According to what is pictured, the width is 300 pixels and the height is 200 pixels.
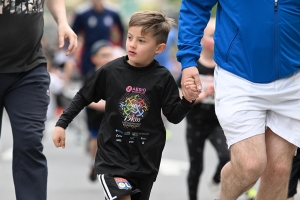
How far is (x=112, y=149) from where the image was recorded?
5855mm

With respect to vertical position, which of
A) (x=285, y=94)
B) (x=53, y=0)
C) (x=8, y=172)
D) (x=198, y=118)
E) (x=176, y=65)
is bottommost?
(x=176, y=65)

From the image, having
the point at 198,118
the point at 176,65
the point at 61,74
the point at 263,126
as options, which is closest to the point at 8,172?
the point at 198,118

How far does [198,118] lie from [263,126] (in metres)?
2.83

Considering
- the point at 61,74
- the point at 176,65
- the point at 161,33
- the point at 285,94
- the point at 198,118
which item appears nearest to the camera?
the point at 285,94

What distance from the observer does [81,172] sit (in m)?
11.9

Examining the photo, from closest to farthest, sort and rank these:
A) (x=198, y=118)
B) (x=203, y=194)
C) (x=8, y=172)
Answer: (x=198, y=118) < (x=203, y=194) < (x=8, y=172)

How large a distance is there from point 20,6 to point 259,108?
1674mm

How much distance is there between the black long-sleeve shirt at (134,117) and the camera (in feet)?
19.1

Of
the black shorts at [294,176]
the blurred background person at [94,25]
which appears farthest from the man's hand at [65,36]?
the blurred background person at [94,25]

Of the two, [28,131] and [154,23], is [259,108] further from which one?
[28,131]

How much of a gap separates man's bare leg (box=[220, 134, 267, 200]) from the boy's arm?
1.08 metres

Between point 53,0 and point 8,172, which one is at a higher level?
point 53,0

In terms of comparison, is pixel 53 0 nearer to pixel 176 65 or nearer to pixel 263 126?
pixel 263 126

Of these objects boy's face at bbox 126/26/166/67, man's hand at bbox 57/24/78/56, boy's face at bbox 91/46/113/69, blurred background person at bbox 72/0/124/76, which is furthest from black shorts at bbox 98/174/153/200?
blurred background person at bbox 72/0/124/76
